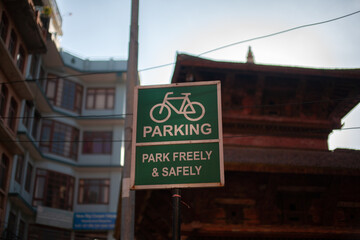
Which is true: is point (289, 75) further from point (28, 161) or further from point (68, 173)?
point (68, 173)

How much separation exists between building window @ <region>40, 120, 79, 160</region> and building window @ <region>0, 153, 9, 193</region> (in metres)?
10.4

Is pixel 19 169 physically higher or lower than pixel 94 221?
higher

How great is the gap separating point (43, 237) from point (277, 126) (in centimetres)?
2373

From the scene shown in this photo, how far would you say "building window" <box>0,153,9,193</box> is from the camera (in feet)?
90.8

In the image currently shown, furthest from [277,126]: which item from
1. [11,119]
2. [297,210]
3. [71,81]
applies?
[71,81]

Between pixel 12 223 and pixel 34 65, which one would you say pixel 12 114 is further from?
pixel 34 65

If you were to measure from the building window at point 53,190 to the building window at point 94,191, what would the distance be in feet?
3.21

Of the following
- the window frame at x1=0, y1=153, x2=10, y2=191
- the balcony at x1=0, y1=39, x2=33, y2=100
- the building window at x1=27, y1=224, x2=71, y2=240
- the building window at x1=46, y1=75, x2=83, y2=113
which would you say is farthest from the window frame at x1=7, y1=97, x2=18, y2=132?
the building window at x1=46, y1=75, x2=83, y2=113

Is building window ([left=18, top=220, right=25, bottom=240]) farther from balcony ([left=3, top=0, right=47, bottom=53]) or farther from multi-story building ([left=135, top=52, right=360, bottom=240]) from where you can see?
multi-story building ([left=135, top=52, right=360, bottom=240])

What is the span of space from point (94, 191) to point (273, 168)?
2853cm

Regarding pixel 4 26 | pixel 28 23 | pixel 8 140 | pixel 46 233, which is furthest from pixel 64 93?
pixel 4 26

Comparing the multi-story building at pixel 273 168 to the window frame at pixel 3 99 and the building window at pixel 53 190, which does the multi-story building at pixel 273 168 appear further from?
the building window at pixel 53 190

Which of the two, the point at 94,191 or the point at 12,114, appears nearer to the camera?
the point at 12,114

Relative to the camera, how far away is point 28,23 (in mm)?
27125
